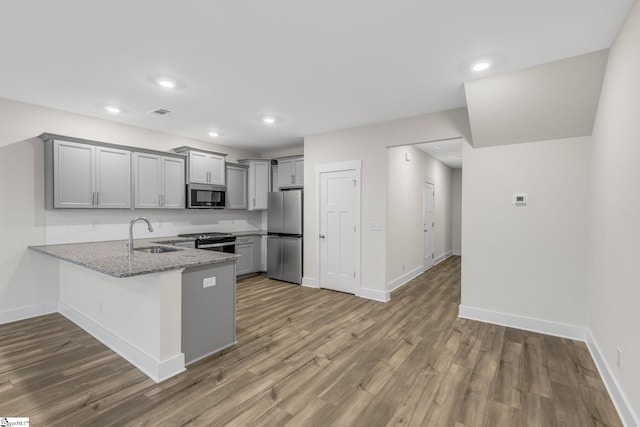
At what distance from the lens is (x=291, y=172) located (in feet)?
19.4

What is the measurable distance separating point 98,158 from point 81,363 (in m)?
2.73

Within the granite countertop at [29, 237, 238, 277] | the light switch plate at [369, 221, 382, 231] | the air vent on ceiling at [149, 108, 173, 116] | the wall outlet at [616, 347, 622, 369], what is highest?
the air vent on ceiling at [149, 108, 173, 116]

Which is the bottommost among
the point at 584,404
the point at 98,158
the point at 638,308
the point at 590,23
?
the point at 584,404

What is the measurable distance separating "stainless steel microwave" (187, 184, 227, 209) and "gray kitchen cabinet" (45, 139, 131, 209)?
37.5 inches

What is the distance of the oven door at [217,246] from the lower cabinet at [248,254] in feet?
0.67

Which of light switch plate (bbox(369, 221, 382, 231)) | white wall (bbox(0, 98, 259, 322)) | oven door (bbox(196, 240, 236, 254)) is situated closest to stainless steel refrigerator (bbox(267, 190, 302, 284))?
oven door (bbox(196, 240, 236, 254))

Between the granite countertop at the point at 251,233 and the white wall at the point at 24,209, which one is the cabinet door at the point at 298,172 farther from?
the white wall at the point at 24,209

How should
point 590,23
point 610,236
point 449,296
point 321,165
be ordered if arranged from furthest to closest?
1. point 321,165
2. point 449,296
3. point 610,236
4. point 590,23

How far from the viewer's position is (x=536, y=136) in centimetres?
329

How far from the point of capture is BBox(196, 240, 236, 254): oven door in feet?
16.5

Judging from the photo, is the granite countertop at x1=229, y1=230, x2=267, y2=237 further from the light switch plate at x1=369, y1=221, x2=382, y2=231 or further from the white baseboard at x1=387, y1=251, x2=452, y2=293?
the white baseboard at x1=387, y1=251, x2=452, y2=293

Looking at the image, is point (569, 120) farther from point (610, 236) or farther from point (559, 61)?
point (610, 236)

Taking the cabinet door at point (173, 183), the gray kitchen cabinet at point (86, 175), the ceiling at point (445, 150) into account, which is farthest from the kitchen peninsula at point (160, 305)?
the ceiling at point (445, 150)

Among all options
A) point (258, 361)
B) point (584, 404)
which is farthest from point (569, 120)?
point (258, 361)
